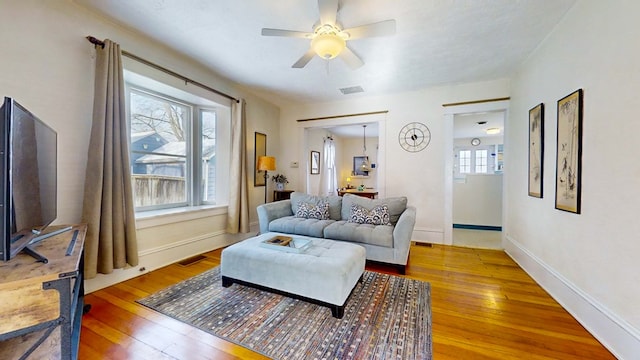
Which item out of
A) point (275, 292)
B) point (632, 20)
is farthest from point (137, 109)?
point (632, 20)

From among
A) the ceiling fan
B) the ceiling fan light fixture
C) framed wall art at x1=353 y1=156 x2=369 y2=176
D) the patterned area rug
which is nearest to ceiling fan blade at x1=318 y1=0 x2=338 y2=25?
the ceiling fan

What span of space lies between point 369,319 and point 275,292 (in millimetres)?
844

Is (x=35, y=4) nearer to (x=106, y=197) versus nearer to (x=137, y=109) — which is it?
(x=137, y=109)

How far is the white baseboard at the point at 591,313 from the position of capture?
150 cm

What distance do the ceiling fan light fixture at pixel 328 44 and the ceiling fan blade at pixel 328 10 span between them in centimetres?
10

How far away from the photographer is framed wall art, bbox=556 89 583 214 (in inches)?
78.7

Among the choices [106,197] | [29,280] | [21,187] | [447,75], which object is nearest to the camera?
[29,280]

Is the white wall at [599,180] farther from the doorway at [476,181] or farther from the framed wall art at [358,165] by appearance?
the framed wall art at [358,165]

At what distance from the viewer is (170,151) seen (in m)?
3.44

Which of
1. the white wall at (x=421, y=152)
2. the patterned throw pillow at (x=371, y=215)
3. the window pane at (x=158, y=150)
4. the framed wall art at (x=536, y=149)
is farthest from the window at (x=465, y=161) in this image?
the window pane at (x=158, y=150)

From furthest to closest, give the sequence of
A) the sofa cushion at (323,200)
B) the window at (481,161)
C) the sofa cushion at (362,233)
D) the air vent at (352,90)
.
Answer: the window at (481,161) → the air vent at (352,90) → the sofa cushion at (323,200) → the sofa cushion at (362,233)

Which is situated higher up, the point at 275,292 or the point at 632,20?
the point at 632,20

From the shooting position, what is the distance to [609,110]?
5.55 feet

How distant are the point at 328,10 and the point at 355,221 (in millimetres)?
2505
